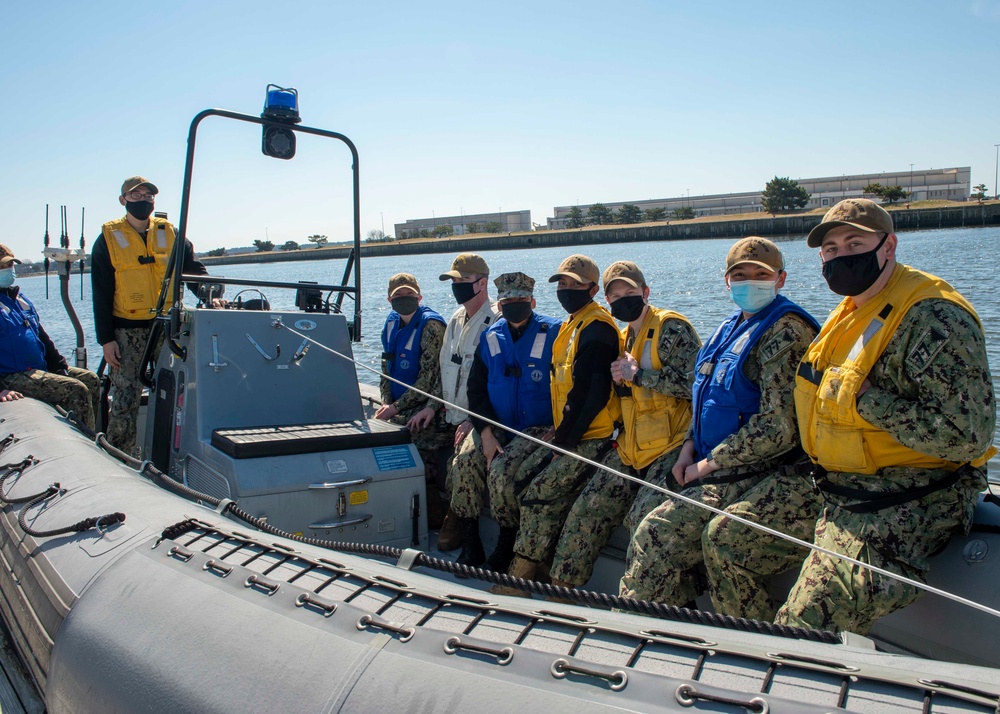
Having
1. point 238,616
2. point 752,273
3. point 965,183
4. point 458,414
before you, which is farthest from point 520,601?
point 965,183

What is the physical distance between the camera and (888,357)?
7.41 ft

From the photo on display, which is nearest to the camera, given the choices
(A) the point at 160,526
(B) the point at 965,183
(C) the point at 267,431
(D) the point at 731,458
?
(A) the point at 160,526

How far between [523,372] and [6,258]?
135 inches

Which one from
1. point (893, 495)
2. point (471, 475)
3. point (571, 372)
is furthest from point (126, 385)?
point (893, 495)

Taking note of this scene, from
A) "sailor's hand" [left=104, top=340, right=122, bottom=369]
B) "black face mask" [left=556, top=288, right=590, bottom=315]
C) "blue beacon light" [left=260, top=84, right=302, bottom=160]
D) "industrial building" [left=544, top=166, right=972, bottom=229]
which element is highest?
"industrial building" [left=544, top=166, right=972, bottom=229]

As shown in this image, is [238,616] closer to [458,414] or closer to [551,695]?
[551,695]

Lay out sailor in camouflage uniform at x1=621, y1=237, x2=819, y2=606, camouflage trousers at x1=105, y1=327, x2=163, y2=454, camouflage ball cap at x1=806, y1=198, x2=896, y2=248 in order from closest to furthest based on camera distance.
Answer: camouflage ball cap at x1=806, y1=198, x2=896, y2=248
sailor in camouflage uniform at x1=621, y1=237, x2=819, y2=606
camouflage trousers at x1=105, y1=327, x2=163, y2=454

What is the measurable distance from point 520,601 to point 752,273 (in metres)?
1.54

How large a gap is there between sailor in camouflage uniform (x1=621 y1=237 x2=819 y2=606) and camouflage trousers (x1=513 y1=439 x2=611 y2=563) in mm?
561

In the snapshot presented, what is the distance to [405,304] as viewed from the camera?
186 inches

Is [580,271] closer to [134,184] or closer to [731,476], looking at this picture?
[731,476]

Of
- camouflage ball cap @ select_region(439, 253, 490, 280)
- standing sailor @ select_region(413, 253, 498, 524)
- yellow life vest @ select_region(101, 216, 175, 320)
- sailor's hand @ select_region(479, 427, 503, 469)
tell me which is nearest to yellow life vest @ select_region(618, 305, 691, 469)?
sailor's hand @ select_region(479, 427, 503, 469)

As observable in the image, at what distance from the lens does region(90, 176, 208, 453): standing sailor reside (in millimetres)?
4535

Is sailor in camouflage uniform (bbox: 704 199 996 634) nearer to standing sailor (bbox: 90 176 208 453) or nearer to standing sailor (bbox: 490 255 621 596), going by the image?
standing sailor (bbox: 490 255 621 596)
